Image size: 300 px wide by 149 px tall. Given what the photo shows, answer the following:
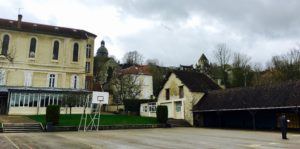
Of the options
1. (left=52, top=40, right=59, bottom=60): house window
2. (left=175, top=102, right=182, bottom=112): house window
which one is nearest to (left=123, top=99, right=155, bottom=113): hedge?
(left=175, top=102, right=182, bottom=112): house window

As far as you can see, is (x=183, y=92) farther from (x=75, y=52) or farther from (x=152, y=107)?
(x=75, y=52)

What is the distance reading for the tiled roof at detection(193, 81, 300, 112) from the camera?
80.9 feet

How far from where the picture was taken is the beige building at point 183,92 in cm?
3553

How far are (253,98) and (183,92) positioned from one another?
411 inches

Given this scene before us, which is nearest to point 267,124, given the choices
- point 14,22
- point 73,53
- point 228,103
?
point 228,103

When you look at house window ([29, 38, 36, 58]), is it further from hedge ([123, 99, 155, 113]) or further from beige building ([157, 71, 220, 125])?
beige building ([157, 71, 220, 125])

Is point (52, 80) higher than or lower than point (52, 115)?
higher

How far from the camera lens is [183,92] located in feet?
121

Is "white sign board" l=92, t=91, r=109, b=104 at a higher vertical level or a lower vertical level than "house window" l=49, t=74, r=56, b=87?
lower

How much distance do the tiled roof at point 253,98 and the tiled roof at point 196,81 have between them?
1984mm

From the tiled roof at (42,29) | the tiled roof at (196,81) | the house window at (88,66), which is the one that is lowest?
the tiled roof at (196,81)

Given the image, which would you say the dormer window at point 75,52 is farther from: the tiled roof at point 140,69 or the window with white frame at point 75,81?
the tiled roof at point 140,69

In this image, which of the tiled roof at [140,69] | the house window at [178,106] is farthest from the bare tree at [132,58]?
the house window at [178,106]

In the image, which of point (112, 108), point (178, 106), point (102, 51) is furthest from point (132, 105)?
point (102, 51)
